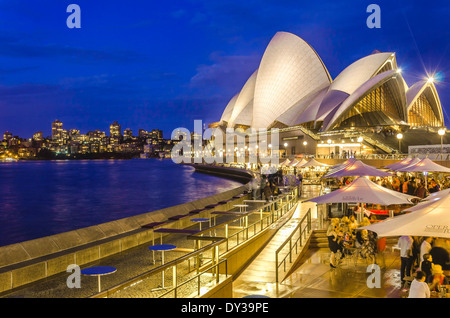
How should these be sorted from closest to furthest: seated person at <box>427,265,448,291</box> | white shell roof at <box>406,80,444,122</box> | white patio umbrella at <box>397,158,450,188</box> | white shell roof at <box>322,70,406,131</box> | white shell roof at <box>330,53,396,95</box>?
1. seated person at <box>427,265,448,291</box>
2. white patio umbrella at <box>397,158,450,188</box>
3. white shell roof at <box>322,70,406,131</box>
4. white shell roof at <box>330,53,396,95</box>
5. white shell roof at <box>406,80,444,122</box>

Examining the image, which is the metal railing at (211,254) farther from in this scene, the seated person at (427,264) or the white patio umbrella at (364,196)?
the seated person at (427,264)

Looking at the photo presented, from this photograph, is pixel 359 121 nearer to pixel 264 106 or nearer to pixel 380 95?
pixel 380 95

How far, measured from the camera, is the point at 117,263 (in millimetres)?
7012

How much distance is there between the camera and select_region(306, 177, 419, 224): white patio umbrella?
25.3 ft

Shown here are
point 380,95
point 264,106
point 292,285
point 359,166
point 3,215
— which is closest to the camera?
point 292,285

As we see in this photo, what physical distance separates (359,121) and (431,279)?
149 feet

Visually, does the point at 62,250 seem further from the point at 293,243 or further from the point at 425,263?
the point at 425,263

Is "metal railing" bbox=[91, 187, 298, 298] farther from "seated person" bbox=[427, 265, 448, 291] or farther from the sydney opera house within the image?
the sydney opera house

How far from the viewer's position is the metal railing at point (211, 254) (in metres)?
4.32

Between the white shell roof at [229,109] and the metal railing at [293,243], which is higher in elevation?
the white shell roof at [229,109]

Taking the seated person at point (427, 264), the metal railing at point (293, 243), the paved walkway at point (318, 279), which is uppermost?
the seated person at point (427, 264)

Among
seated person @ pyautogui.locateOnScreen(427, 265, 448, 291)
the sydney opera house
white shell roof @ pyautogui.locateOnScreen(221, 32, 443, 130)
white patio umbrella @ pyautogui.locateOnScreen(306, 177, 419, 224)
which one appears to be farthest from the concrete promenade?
white shell roof @ pyautogui.locateOnScreen(221, 32, 443, 130)

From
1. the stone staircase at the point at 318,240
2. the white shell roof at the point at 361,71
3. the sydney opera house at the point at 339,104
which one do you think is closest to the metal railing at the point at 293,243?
the stone staircase at the point at 318,240
